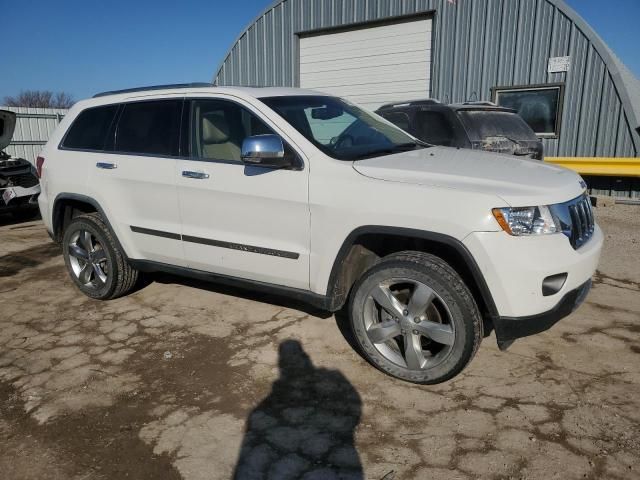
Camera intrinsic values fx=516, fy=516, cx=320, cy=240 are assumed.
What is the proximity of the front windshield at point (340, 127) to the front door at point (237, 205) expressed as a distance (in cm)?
23

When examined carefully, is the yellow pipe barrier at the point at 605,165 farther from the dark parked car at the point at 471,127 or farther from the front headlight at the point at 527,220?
the front headlight at the point at 527,220

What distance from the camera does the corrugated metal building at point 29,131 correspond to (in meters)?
14.8

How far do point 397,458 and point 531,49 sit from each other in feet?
33.9

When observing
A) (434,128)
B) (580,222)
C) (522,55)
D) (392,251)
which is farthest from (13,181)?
(522,55)

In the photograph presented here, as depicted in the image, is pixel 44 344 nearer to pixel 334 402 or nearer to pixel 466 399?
pixel 334 402

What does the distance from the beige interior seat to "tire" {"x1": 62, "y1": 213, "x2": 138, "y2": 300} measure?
1.35 metres

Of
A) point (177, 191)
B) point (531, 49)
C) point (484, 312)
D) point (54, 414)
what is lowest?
point (54, 414)

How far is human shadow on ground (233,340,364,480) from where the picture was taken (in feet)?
8.14

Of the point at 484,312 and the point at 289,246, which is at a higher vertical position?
the point at 289,246

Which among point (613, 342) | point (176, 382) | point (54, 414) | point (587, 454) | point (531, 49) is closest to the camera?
point (587, 454)

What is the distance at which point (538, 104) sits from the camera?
35.9 feet

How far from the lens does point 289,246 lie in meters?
3.48

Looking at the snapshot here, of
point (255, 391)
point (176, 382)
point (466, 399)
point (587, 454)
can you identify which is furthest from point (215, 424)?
point (587, 454)

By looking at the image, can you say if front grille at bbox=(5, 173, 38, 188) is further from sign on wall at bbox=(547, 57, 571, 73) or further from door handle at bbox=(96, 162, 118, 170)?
sign on wall at bbox=(547, 57, 571, 73)
